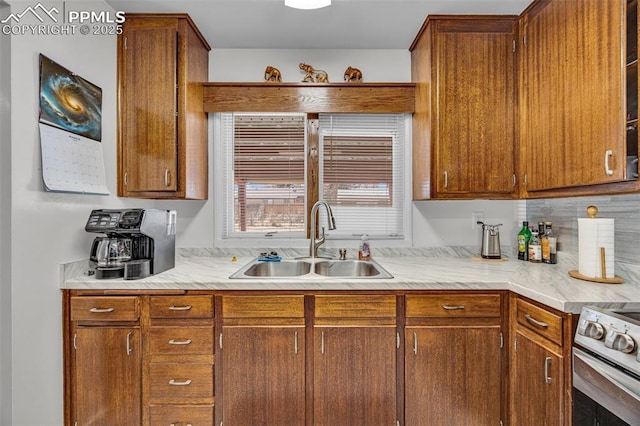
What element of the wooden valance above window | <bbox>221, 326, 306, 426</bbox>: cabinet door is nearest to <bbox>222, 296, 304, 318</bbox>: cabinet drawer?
<bbox>221, 326, 306, 426</bbox>: cabinet door

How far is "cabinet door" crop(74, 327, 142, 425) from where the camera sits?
5.43 feet

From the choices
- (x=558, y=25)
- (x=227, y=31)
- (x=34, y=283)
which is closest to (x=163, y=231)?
(x=34, y=283)

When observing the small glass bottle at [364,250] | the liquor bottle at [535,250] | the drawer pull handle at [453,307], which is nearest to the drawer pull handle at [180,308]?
the small glass bottle at [364,250]

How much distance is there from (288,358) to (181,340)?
552 mm

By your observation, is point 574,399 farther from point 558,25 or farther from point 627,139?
point 558,25

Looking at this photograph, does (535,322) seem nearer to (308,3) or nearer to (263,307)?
(263,307)

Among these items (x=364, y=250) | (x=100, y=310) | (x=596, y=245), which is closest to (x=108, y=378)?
(x=100, y=310)

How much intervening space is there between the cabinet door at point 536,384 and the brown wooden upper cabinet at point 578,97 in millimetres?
764

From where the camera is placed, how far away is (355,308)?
1.67m

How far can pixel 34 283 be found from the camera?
59.2 inches

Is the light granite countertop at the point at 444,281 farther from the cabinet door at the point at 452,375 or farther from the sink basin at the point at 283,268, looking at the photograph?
the cabinet door at the point at 452,375

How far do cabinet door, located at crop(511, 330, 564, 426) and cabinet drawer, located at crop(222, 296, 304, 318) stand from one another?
106 cm

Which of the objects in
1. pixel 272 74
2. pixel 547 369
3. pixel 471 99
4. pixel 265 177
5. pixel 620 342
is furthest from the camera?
pixel 265 177

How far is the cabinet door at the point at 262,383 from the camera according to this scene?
165 cm
